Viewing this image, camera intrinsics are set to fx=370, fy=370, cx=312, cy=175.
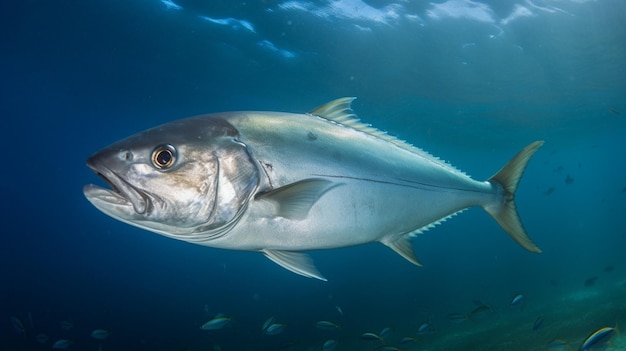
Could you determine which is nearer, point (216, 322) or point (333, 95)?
point (216, 322)

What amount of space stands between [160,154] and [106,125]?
25.6 metres

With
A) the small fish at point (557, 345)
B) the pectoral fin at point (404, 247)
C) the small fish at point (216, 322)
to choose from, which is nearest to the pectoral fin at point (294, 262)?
the pectoral fin at point (404, 247)

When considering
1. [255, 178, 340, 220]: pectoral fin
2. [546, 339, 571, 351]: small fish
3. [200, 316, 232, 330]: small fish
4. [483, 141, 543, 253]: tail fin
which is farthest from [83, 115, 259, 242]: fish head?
[546, 339, 571, 351]: small fish

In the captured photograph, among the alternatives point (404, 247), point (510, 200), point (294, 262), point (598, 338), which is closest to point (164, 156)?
point (294, 262)

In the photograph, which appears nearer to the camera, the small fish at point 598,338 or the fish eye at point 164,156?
the fish eye at point 164,156

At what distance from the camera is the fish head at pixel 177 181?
178 centimetres

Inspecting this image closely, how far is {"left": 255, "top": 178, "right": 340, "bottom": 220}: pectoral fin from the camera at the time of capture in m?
1.85

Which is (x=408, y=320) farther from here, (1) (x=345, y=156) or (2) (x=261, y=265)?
(2) (x=261, y=265)

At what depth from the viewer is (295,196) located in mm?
1874

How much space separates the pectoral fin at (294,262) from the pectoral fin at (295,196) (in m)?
0.44

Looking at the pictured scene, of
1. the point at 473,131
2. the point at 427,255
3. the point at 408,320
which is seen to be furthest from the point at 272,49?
the point at 427,255

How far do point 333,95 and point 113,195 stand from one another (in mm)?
17988

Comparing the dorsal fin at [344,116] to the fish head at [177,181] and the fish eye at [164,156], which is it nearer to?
the fish head at [177,181]

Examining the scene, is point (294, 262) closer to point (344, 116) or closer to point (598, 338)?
point (344, 116)
